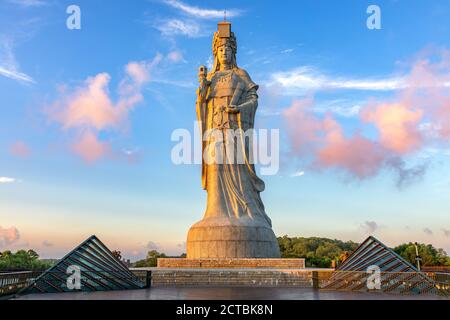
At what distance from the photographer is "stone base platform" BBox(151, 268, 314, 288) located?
45.0 feet

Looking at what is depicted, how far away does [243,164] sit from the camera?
20.5m

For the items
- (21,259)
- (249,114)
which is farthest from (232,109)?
(21,259)

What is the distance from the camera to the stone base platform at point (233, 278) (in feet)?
45.0

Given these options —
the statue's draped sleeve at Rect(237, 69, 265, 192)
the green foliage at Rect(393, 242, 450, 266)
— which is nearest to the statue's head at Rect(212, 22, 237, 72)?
the statue's draped sleeve at Rect(237, 69, 265, 192)

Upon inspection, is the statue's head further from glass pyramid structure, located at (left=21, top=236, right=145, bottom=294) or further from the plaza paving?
the plaza paving

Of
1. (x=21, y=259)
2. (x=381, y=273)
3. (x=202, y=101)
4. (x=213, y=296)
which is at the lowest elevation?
(x=213, y=296)

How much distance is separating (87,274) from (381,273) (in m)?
7.97

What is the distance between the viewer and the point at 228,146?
799 inches

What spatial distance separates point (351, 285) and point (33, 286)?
8.54 meters

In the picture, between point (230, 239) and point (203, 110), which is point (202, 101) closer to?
point (203, 110)

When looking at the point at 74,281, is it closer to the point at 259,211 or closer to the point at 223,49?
the point at 259,211
